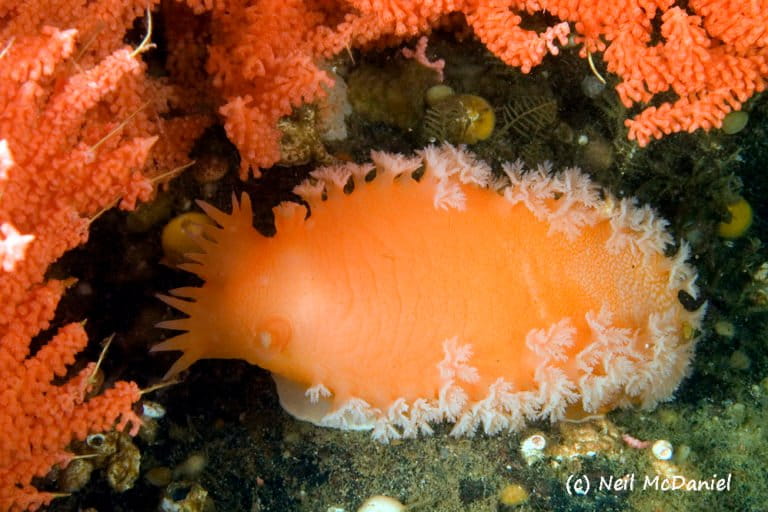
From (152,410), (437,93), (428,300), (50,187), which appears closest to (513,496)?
(428,300)

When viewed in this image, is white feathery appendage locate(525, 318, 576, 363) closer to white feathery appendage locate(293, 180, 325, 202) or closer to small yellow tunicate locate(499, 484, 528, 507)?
small yellow tunicate locate(499, 484, 528, 507)

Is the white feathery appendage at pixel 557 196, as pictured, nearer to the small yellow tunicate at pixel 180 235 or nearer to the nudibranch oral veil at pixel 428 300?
the nudibranch oral veil at pixel 428 300

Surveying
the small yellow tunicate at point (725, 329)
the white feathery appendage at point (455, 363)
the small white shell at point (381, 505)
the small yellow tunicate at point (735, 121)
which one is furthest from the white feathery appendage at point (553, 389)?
the small yellow tunicate at point (735, 121)

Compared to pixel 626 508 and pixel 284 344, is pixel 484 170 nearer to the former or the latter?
pixel 284 344

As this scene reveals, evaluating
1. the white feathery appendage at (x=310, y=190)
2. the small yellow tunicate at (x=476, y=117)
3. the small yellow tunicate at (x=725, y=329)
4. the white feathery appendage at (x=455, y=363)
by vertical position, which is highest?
the small yellow tunicate at (x=476, y=117)

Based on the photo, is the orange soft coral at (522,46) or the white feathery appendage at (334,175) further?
the white feathery appendage at (334,175)

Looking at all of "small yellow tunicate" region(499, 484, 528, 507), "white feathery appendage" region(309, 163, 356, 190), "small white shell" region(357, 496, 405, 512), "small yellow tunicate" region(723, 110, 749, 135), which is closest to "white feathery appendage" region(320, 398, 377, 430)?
"small white shell" region(357, 496, 405, 512)

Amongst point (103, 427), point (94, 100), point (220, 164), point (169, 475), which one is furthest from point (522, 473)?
point (94, 100)

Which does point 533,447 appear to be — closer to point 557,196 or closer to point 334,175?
point 557,196
